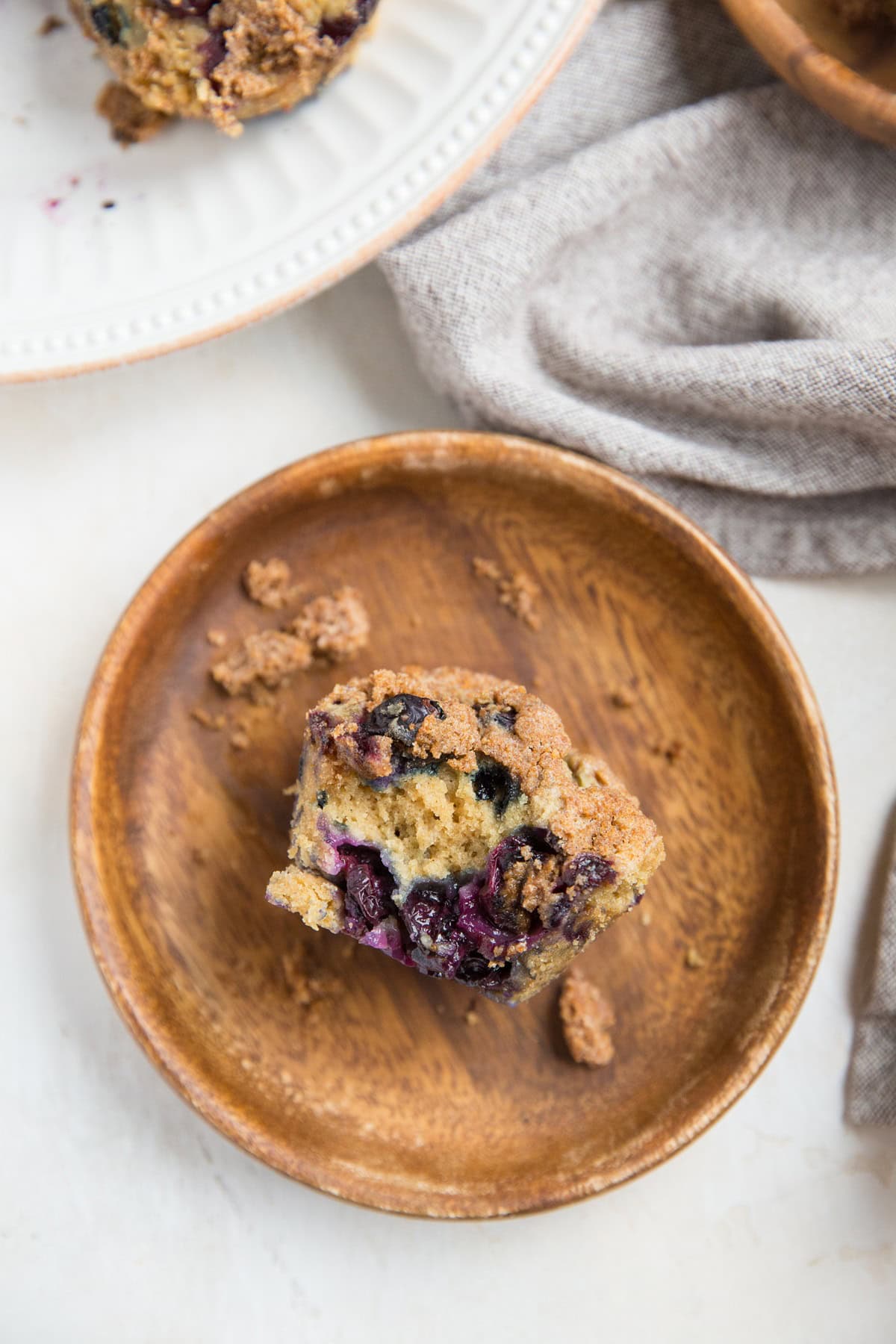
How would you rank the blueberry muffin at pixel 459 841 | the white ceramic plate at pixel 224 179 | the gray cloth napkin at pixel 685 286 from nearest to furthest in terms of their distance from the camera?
Answer: 1. the blueberry muffin at pixel 459 841
2. the white ceramic plate at pixel 224 179
3. the gray cloth napkin at pixel 685 286

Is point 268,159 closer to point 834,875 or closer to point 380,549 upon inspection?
point 380,549

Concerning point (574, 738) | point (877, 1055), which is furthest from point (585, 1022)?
point (877, 1055)

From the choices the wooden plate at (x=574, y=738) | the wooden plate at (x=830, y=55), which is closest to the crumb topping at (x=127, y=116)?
the wooden plate at (x=574, y=738)

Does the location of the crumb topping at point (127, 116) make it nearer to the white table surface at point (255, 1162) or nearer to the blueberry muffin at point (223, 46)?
the blueberry muffin at point (223, 46)

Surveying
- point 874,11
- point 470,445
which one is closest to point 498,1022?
point 470,445

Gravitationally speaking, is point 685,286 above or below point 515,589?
above

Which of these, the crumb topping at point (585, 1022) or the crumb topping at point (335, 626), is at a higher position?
the crumb topping at point (335, 626)

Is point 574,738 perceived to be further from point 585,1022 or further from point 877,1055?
point 877,1055
